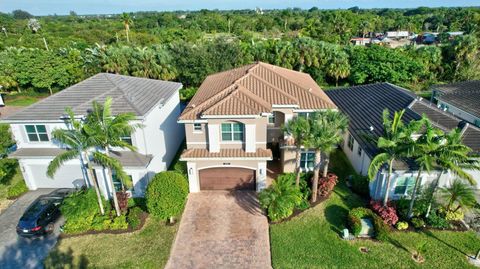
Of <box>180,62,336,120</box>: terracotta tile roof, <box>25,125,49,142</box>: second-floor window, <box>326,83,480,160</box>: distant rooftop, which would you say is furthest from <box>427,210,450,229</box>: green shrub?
<box>25,125,49,142</box>: second-floor window

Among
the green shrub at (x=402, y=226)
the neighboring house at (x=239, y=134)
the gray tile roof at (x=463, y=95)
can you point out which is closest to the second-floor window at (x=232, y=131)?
the neighboring house at (x=239, y=134)

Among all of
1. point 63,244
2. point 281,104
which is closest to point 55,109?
point 63,244

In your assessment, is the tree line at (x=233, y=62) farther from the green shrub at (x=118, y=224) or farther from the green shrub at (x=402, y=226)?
the green shrub at (x=402, y=226)

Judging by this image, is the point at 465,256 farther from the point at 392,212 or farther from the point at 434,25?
the point at 434,25

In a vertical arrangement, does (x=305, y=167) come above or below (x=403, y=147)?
below

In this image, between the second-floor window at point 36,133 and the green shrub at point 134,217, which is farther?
the second-floor window at point 36,133

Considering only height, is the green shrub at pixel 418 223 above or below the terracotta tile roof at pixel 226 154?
below

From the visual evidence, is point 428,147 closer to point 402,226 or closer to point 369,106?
point 402,226
